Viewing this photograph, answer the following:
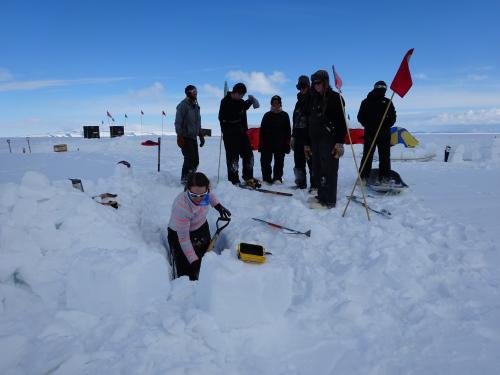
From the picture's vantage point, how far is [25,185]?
4.18 meters

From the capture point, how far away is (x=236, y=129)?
22.7 ft

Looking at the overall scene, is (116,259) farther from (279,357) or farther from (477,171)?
(477,171)

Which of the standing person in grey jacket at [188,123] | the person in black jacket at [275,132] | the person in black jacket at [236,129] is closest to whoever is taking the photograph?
the person in black jacket at [236,129]

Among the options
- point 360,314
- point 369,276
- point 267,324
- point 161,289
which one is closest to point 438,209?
point 369,276

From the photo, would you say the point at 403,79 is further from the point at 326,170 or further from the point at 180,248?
the point at 180,248

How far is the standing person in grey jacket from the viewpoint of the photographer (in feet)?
23.7

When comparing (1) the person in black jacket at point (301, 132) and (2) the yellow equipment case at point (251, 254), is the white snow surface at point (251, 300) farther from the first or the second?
(1) the person in black jacket at point (301, 132)

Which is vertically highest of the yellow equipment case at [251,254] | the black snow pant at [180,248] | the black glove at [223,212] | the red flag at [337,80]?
the red flag at [337,80]

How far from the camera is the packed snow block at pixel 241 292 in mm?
2607

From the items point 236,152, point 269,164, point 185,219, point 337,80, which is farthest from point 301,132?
point 185,219

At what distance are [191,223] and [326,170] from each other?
7.21 ft

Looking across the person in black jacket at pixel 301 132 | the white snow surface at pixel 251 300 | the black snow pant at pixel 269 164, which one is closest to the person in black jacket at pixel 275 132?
the black snow pant at pixel 269 164

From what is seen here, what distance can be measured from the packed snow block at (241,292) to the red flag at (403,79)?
355 cm

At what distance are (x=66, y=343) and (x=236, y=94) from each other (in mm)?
5288
